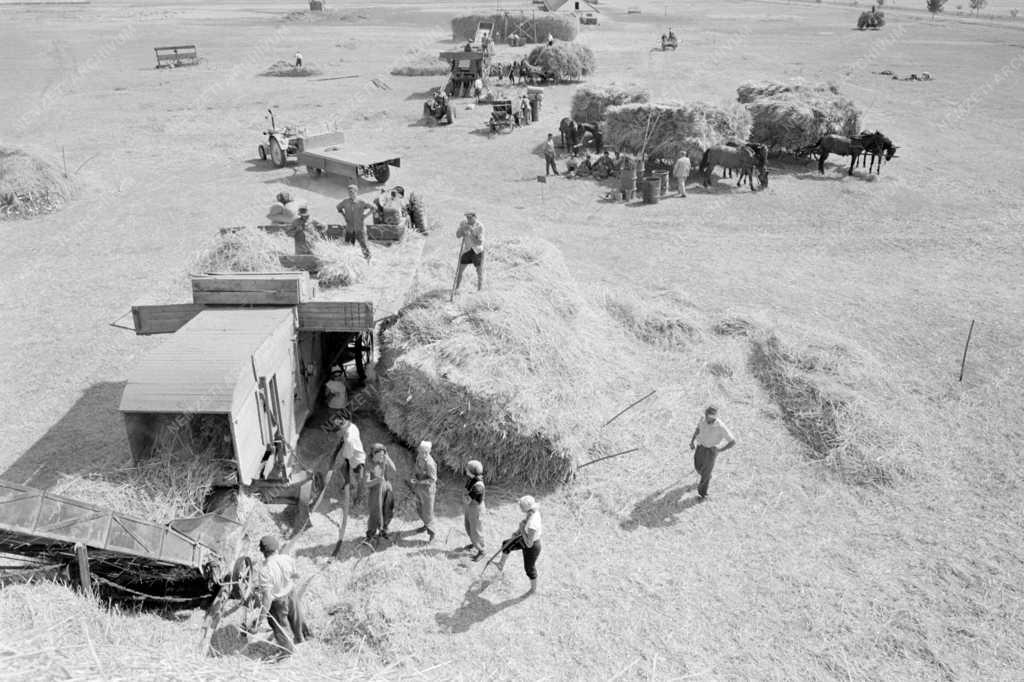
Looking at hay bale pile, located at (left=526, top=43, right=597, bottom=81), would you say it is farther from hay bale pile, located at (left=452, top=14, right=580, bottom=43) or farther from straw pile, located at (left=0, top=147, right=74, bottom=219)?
straw pile, located at (left=0, top=147, right=74, bottom=219)

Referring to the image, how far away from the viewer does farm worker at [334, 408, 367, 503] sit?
803 cm

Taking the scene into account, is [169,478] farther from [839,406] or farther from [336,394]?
[839,406]

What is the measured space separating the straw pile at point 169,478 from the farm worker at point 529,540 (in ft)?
10.1

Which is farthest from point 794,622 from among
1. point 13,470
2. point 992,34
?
point 992,34

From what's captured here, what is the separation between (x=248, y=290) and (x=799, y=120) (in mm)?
19492

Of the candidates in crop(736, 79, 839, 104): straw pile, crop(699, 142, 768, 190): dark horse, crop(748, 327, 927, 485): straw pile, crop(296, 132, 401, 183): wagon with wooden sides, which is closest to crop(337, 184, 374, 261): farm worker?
crop(748, 327, 927, 485): straw pile

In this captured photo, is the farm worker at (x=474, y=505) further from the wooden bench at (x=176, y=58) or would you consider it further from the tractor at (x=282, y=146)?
the wooden bench at (x=176, y=58)

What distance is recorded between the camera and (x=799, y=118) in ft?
73.7

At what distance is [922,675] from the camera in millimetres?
6207

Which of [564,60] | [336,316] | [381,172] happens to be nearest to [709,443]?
[336,316]

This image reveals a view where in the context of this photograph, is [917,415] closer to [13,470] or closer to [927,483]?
[927,483]

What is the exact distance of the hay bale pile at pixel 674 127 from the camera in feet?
69.5

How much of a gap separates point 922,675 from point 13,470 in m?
10.3

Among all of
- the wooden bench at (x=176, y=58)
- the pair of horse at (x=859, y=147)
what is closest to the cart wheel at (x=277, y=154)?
the pair of horse at (x=859, y=147)
